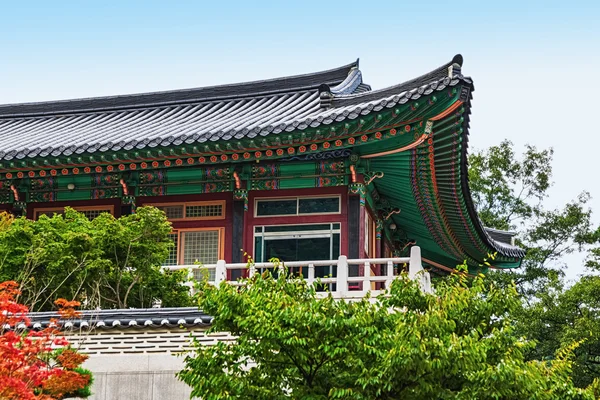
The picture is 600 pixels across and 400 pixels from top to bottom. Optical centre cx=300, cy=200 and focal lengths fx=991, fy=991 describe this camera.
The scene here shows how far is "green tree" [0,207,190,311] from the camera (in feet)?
50.1

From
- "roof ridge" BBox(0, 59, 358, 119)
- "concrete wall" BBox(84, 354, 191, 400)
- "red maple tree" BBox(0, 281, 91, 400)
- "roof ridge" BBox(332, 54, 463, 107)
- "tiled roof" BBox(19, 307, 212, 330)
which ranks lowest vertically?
"concrete wall" BBox(84, 354, 191, 400)

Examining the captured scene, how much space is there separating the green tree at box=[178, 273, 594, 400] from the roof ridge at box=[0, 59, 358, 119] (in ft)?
44.4

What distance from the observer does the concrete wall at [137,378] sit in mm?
14148

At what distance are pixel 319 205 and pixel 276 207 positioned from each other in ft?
2.75

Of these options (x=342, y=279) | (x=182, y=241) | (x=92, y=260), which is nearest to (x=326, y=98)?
(x=182, y=241)

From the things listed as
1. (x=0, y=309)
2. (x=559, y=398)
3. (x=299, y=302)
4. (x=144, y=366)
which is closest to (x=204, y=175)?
(x=144, y=366)

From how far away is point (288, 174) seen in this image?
18766 millimetres

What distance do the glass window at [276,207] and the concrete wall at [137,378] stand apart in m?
5.01

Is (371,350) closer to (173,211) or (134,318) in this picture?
(134,318)

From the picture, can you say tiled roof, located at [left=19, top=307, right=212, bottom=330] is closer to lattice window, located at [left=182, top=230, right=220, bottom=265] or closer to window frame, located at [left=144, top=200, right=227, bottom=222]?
lattice window, located at [left=182, top=230, right=220, bottom=265]

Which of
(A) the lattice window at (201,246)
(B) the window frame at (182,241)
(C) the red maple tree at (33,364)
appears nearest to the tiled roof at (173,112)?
(B) the window frame at (182,241)

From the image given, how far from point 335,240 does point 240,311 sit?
26.1ft

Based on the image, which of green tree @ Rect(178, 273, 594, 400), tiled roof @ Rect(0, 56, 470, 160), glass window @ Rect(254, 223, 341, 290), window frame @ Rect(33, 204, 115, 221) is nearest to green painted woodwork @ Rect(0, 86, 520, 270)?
window frame @ Rect(33, 204, 115, 221)

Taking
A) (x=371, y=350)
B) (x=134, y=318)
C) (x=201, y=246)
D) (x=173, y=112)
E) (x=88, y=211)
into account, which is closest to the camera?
(x=371, y=350)
